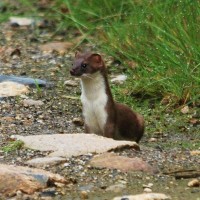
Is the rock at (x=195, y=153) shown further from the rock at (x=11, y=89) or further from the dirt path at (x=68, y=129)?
the rock at (x=11, y=89)

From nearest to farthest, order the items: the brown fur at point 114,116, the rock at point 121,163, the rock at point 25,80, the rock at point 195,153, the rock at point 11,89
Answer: the rock at point 121,163 → the rock at point 195,153 → the brown fur at point 114,116 → the rock at point 11,89 → the rock at point 25,80

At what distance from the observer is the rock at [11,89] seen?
8.66 m

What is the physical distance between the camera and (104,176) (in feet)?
20.4

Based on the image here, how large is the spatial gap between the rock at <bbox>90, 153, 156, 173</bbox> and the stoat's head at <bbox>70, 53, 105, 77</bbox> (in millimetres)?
1164

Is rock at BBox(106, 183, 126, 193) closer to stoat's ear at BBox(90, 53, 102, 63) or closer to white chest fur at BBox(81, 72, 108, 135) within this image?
white chest fur at BBox(81, 72, 108, 135)

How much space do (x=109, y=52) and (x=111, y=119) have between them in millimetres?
2071

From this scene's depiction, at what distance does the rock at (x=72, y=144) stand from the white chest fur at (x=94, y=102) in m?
0.59

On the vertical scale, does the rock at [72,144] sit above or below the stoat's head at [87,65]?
below

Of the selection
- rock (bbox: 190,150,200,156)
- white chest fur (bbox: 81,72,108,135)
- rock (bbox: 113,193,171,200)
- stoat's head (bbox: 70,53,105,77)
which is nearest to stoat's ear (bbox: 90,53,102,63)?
stoat's head (bbox: 70,53,105,77)

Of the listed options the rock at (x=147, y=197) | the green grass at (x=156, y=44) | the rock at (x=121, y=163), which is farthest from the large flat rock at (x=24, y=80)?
the rock at (x=147, y=197)

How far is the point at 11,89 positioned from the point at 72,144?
7.19 ft

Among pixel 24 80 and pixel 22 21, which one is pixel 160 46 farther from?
pixel 22 21

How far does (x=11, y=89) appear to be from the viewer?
874 cm

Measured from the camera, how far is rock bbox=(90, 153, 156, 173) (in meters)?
6.30
